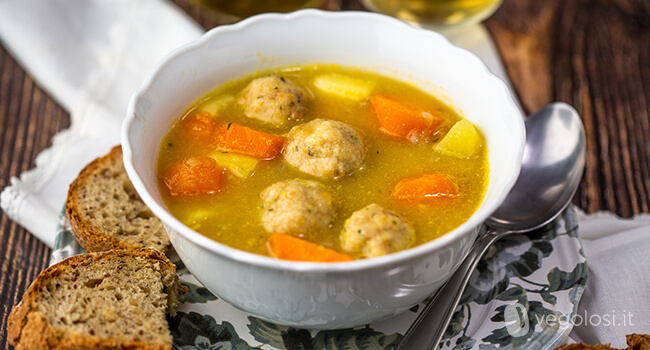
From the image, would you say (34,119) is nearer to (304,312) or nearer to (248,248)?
(248,248)

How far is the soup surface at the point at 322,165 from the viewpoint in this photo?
8.34 feet

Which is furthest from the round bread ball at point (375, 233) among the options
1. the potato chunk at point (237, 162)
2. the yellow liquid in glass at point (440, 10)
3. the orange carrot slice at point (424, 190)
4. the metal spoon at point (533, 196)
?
the yellow liquid in glass at point (440, 10)

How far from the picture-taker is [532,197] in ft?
10.8

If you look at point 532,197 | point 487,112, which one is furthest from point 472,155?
point 532,197

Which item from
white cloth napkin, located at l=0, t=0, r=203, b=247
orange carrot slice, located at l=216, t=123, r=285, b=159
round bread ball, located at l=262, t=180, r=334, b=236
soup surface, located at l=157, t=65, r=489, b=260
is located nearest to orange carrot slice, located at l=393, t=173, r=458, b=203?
soup surface, located at l=157, t=65, r=489, b=260

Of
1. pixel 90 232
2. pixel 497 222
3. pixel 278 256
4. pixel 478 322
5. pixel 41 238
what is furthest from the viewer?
pixel 41 238

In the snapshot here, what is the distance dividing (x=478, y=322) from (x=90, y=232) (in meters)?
1.77

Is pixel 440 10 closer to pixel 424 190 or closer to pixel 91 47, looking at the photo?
pixel 424 190

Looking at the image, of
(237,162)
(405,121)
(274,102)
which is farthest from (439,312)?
(274,102)

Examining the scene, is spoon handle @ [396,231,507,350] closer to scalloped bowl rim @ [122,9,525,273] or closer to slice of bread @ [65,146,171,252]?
scalloped bowl rim @ [122,9,525,273]

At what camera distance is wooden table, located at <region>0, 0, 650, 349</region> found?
389 centimetres

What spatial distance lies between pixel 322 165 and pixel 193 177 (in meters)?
0.56

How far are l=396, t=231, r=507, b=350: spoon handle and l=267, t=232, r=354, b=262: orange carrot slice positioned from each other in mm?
446

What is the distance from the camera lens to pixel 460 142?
2.98 metres
